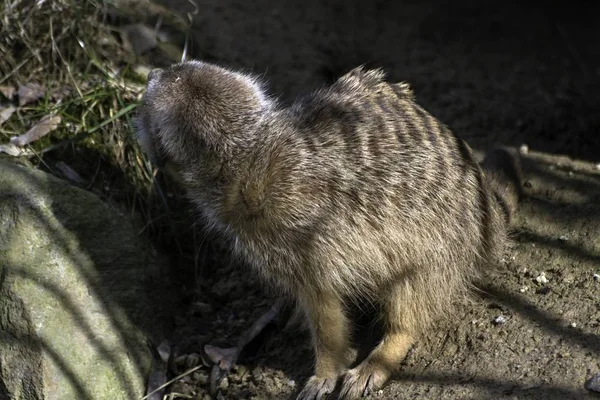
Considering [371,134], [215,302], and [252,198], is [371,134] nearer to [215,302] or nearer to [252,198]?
[252,198]

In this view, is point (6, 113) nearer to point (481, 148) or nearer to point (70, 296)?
point (70, 296)

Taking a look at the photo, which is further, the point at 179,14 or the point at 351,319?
the point at 179,14

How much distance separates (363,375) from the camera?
317 centimetres

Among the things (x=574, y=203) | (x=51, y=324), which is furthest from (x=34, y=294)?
(x=574, y=203)

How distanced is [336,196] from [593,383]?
1123 mm

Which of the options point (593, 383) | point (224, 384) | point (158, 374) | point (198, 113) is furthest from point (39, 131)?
point (593, 383)

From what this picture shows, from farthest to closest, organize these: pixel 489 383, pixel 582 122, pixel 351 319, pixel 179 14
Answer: pixel 179 14 < pixel 582 122 < pixel 351 319 < pixel 489 383

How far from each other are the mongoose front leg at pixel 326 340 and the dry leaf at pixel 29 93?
187 centimetres

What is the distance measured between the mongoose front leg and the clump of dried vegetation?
3.39ft

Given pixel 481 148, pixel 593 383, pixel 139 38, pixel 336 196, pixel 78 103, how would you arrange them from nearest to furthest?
pixel 593 383 < pixel 336 196 < pixel 78 103 < pixel 481 148 < pixel 139 38

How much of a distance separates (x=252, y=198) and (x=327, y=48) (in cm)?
217

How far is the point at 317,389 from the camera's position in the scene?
3.21m

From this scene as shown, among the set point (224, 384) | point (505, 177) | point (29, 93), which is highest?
point (29, 93)

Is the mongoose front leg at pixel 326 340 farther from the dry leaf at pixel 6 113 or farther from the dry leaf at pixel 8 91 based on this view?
the dry leaf at pixel 8 91
